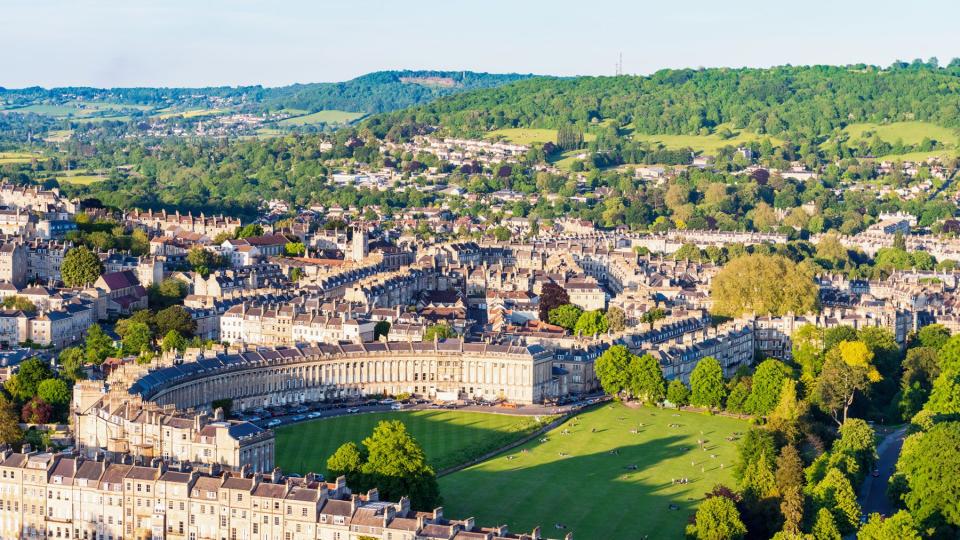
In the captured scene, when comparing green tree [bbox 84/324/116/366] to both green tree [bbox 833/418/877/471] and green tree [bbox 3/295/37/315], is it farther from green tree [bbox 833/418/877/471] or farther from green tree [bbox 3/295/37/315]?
green tree [bbox 833/418/877/471]

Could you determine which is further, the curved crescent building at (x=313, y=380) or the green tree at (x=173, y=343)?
the green tree at (x=173, y=343)

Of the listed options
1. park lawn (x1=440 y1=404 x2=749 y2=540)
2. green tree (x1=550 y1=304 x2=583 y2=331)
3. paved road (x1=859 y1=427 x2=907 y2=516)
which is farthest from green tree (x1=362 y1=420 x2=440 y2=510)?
green tree (x1=550 y1=304 x2=583 y2=331)

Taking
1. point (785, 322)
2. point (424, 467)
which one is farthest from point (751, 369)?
point (424, 467)

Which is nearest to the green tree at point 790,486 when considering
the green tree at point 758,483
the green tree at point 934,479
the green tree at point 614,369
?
the green tree at point 758,483

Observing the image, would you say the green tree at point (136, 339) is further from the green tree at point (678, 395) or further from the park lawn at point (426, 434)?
the green tree at point (678, 395)

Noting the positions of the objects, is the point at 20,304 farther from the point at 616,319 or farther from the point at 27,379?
the point at 616,319

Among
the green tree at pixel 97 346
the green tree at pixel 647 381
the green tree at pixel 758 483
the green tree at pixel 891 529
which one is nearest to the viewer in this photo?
the green tree at pixel 891 529
